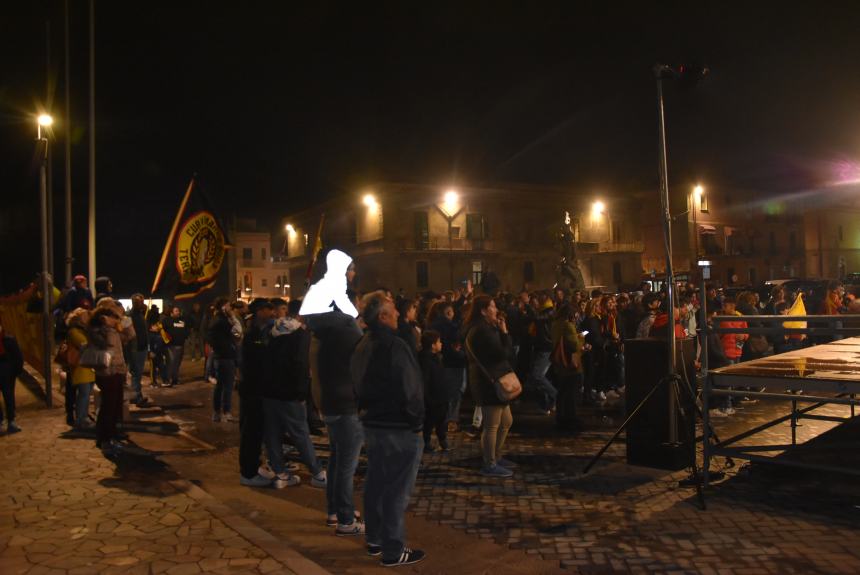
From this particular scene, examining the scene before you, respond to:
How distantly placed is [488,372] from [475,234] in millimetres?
46992

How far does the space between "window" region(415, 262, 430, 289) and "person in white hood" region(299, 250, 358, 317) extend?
45.7 meters

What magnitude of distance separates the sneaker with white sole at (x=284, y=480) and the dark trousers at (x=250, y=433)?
0.24 metres

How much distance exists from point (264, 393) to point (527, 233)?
49868mm

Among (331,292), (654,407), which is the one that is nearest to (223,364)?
(331,292)

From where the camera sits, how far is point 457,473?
7211 millimetres

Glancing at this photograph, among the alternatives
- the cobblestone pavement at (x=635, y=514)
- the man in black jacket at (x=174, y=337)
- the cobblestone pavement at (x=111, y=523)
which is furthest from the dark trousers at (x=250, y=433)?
the man in black jacket at (x=174, y=337)

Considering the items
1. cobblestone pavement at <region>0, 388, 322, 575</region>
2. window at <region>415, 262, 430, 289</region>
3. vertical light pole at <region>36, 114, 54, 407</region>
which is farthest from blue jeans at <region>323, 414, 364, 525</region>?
window at <region>415, 262, 430, 289</region>

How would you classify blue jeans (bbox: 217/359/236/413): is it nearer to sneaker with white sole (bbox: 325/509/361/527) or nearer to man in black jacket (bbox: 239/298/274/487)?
man in black jacket (bbox: 239/298/274/487)

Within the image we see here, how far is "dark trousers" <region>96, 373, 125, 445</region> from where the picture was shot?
26.2 feet

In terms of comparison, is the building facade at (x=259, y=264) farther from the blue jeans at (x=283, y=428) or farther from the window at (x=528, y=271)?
the blue jeans at (x=283, y=428)

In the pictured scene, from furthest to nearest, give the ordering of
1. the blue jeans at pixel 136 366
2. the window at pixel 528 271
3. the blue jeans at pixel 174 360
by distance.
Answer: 1. the window at pixel 528 271
2. the blue jeans at pixel 174 360
3. the blue jeans at pixel 136 366

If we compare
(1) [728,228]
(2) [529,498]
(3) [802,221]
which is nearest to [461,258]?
(1) [728,228]

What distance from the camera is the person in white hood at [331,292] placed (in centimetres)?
536

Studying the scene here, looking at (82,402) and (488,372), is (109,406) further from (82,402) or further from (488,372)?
(488,372)
